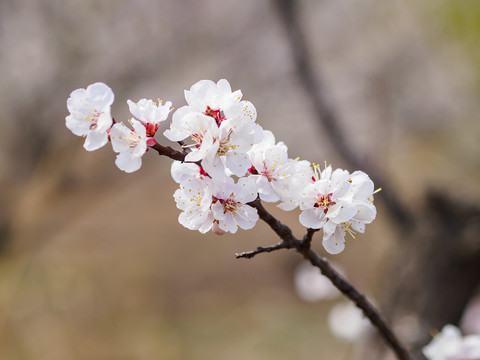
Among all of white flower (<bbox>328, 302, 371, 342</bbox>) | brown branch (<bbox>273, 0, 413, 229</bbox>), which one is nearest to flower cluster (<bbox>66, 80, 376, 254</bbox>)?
white flower (<bbox>328, 302, 371, 342</bbox>)

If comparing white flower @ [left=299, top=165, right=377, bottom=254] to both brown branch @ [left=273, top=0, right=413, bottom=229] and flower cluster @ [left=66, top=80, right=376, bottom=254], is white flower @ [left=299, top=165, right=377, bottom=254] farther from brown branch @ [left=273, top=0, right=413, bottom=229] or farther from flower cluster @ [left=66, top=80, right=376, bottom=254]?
brown branch @ [left=273, top=0, right=413, bottom=229]

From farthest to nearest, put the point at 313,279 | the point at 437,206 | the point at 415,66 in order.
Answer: the point at 415,66 → the point at 313,279 → the point at 437,206

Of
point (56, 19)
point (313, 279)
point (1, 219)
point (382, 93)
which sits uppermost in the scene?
point (56, 19)

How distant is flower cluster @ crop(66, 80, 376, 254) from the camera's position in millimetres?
474

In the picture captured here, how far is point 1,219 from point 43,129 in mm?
498

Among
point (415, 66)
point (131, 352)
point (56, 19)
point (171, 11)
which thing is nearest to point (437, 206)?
point (415, 66)

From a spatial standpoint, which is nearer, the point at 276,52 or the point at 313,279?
the point at 313,279

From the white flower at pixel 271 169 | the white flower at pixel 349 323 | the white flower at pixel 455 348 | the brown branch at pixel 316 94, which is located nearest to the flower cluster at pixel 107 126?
the white flower at pixel 271 169

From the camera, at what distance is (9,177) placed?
2264 mm

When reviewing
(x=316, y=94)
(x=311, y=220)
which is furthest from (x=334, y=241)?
(x=316, y=94)

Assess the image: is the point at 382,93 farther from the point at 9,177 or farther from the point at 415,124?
the point at 9,177

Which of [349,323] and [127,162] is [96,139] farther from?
[349,323]

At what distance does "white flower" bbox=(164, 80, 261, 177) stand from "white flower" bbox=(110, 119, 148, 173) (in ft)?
0.11

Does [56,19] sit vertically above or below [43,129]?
above
